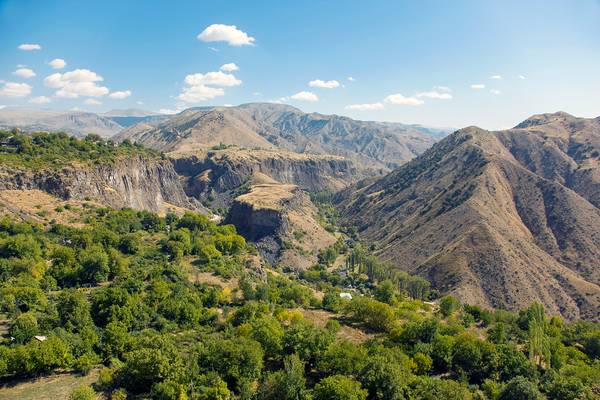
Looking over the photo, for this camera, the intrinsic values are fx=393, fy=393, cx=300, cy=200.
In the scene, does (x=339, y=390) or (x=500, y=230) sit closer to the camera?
(x=339, y=390)

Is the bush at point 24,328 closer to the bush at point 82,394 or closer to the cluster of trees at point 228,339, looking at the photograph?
the cluster of trees at point 228,339

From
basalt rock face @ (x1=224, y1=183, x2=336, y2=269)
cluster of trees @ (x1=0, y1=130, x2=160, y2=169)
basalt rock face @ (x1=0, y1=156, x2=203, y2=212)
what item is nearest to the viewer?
basalt rock face @ (x1=0, y1=156, x2=203, y2=212)

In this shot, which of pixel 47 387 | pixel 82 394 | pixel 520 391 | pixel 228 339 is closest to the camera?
pixel 82 394

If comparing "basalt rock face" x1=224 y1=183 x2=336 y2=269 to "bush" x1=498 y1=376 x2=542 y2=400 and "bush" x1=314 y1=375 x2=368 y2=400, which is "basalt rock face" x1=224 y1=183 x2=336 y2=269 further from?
"bush" x1=314 y1=375 x2=368 y2=400

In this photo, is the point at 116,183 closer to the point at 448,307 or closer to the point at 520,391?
the point at 448,307

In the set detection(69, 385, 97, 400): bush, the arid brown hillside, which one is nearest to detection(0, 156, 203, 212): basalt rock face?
detection(69, 385, 97, 400): bush

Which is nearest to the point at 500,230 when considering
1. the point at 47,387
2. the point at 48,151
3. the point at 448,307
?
the point at 448,307
